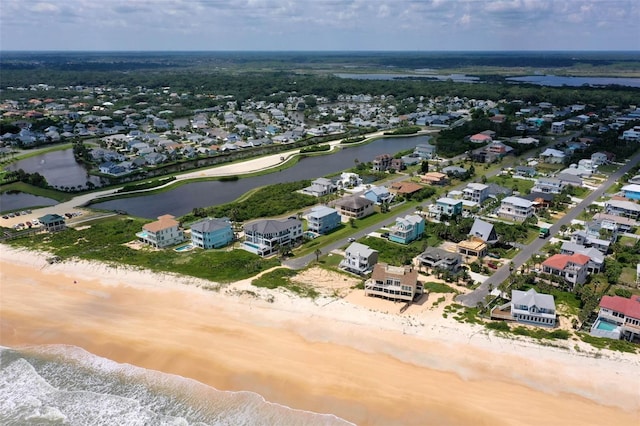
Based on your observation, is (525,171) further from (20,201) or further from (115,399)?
(20,201)

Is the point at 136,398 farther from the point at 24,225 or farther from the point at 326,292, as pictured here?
the point at 24,225

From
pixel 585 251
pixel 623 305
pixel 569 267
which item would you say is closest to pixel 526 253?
pixel 585 251

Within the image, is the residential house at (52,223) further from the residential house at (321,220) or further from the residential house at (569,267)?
the residential house at (569,267)

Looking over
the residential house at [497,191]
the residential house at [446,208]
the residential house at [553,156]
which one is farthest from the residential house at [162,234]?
the residential house at [553,156]

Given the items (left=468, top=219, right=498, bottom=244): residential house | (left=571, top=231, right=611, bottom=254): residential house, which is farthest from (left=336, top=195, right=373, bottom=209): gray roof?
(left=571, top=231, right=611, bottom=254): residential house

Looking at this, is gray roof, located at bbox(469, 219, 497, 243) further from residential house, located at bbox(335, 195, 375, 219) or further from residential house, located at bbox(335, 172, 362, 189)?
residential house, located at bbox(335, 172, 362, 189)

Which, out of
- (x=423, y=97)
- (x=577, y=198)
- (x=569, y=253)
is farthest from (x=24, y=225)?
(x=423, y=97)
